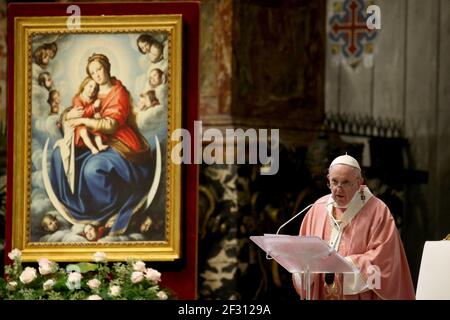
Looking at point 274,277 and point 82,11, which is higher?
point 82,11

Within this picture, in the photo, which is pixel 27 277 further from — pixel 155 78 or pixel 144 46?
pixel 144 46

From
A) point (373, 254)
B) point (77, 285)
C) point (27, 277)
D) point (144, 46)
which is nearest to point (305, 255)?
point (373, 254)

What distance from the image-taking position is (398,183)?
11.9 m

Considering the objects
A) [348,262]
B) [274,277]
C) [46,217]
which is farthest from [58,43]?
[348,262]

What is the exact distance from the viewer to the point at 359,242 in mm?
7703

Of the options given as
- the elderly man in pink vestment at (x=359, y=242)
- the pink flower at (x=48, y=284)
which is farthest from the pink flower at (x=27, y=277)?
the elderly man in pink vestment at (x=359, y=242)

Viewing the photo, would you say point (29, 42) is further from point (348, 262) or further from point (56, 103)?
point (348, 262)

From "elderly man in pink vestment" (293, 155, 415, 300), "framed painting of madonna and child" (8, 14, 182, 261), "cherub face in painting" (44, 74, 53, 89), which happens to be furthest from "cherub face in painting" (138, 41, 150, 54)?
"elderly man in pink vestment" (293, 155, 415, 300)

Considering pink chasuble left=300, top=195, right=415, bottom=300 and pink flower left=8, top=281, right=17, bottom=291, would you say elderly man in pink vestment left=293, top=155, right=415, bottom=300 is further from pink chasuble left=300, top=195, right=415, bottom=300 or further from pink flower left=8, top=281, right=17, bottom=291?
pink flower left=8, top=281, right=17, bottom=291

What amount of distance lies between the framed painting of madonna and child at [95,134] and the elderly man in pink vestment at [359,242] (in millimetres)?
2094

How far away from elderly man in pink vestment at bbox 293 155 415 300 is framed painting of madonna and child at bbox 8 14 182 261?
2094mm

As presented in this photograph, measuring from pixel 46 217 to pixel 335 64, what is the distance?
3620 millimetres

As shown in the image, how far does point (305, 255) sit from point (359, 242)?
26.6 inches

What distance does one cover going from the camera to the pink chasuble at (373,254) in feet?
24.8
